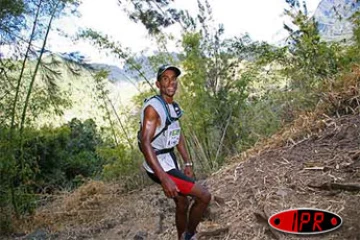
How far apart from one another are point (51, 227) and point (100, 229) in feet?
3.57

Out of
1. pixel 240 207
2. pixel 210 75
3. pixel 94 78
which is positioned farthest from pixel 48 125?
pixel 240 207

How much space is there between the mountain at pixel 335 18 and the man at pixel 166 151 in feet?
10.0

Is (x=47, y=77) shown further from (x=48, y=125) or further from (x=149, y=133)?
(x=149, y=133)

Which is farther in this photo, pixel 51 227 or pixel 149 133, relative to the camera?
pixel 51 227

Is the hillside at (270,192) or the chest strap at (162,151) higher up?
the chest strap at (162,151)

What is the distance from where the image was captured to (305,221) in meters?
3.85

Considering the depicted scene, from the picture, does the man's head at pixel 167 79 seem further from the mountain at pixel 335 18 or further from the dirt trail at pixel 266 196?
the mountain at pixel 335 18

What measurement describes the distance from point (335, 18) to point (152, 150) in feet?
13.5

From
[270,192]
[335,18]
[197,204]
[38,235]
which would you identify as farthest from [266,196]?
[38,235]

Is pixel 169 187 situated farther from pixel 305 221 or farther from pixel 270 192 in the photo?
pixel 270 192

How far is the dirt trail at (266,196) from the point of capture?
4.17 m

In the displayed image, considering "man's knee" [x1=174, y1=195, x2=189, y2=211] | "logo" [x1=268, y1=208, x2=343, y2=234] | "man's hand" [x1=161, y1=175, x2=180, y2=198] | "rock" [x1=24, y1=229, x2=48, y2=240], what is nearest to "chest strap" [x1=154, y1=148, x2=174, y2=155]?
"man's hand" [x1=161, y1=175, x2=180, y2=198]

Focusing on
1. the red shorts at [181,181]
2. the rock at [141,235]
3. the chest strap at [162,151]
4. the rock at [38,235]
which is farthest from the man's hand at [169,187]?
the rock at [38,235]

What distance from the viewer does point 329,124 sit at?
5.30 m
